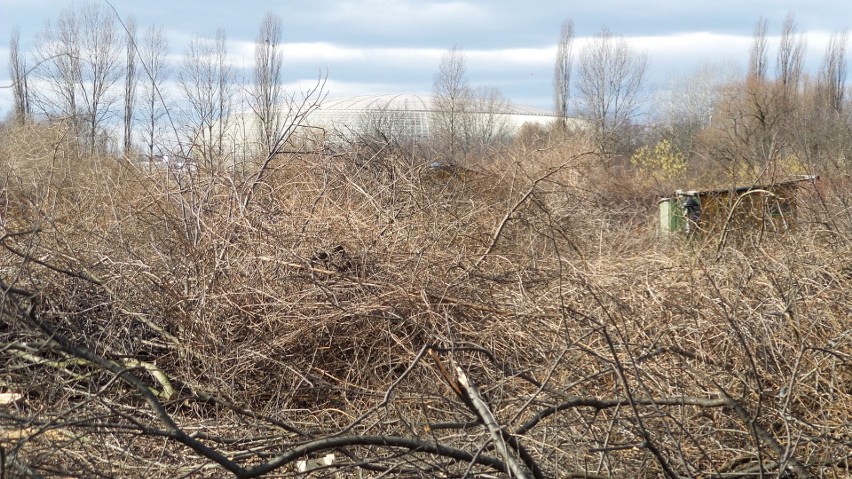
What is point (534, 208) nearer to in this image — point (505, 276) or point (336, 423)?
point (505, 276)

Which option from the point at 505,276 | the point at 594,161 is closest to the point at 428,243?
the point at 505,276

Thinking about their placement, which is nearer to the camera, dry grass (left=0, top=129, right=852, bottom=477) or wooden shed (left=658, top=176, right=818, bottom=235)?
dry grass (left=0, top=129, right=852, bottom=477)

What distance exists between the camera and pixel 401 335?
463 cm

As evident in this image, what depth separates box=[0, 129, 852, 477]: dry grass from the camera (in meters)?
3.18

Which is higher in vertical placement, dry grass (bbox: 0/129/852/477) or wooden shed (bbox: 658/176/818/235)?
wooden shed (bbox: 658/176/818/235)

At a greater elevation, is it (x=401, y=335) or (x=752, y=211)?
(x=752, y=211)

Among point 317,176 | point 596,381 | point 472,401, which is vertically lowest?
point 596,381

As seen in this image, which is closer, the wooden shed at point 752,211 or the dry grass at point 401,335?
the dry grass at point 401,335

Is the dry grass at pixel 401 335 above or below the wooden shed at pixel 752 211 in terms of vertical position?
below

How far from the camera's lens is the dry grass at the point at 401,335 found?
318 centimetres

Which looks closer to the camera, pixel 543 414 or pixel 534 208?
pixel 543 414

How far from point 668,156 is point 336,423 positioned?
2154 cm

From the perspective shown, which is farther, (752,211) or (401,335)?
(752,211)

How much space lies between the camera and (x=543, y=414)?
2805mm
